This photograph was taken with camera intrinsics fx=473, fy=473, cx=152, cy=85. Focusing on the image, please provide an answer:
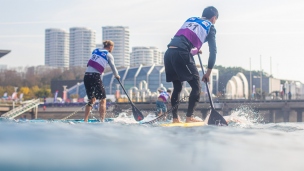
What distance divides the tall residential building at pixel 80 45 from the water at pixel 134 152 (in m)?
177

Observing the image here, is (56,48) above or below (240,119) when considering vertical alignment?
above

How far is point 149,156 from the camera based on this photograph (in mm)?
2258

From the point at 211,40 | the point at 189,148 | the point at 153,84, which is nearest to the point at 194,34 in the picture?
the point at 211,40

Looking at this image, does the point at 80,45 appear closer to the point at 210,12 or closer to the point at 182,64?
the point at 210,12

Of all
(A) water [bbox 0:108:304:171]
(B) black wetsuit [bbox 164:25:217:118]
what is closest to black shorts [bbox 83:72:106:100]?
(B) black wetsuit [bbox 164:25:217:118]

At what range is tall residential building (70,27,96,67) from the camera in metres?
179

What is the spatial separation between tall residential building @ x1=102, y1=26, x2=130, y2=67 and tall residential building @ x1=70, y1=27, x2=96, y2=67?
6.60 metres

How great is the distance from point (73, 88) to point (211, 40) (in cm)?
8399

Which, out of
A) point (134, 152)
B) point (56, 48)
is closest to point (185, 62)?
point (134, 152)

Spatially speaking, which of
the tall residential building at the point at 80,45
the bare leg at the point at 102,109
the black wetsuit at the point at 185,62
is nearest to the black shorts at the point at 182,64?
the black wetsuit at the point at 185,62

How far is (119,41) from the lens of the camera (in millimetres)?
179500

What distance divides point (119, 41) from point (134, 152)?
7025 inches

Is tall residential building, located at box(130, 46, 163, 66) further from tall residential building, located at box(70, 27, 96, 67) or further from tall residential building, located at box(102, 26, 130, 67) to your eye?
tall residential building, located at box(70, 27, 96, 67)

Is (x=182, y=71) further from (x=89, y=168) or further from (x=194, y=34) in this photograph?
(x=89, y=168)
